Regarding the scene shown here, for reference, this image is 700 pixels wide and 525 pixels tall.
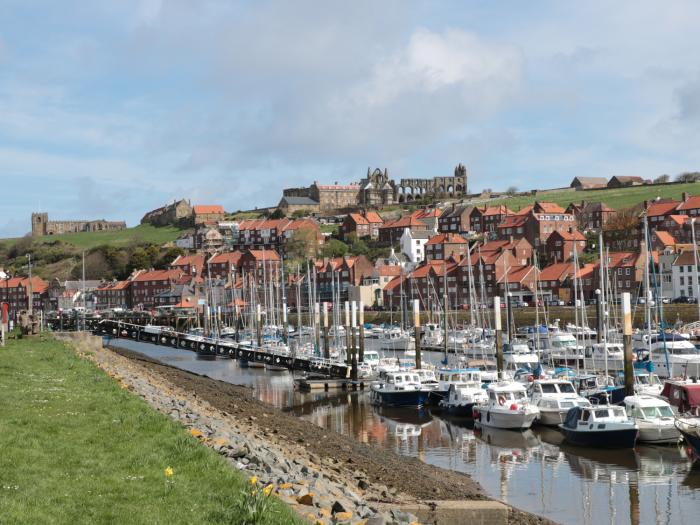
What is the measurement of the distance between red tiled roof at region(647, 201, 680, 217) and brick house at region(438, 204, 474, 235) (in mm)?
39678

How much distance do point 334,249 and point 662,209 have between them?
64621mm

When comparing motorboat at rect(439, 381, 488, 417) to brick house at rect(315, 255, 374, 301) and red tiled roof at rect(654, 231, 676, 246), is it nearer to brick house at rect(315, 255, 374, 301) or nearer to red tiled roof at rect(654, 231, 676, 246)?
red tiled roof at rect(654, 231, 676, 246)

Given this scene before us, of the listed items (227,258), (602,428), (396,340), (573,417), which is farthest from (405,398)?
(227,258)

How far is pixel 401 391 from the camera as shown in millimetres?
49719

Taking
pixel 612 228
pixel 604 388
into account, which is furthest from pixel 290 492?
pixel 612 228

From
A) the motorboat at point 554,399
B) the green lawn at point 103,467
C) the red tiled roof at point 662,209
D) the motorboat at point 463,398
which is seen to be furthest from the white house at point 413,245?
the green lawn at point 103,467

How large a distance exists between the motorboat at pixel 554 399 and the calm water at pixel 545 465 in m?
0.60

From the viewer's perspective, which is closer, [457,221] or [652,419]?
[652,419]

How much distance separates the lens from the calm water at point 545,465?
85.0 ft

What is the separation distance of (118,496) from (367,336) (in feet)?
311

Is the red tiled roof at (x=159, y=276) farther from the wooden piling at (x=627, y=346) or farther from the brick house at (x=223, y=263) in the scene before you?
the wooden piling at (x=627, y=346)

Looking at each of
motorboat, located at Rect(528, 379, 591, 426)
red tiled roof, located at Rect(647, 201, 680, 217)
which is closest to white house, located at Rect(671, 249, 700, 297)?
red tiled roof, located at Rect(647, 201, 680, 217)

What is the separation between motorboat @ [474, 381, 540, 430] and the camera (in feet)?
132

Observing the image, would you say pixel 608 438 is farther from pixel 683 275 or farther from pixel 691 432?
pixel 683 275
